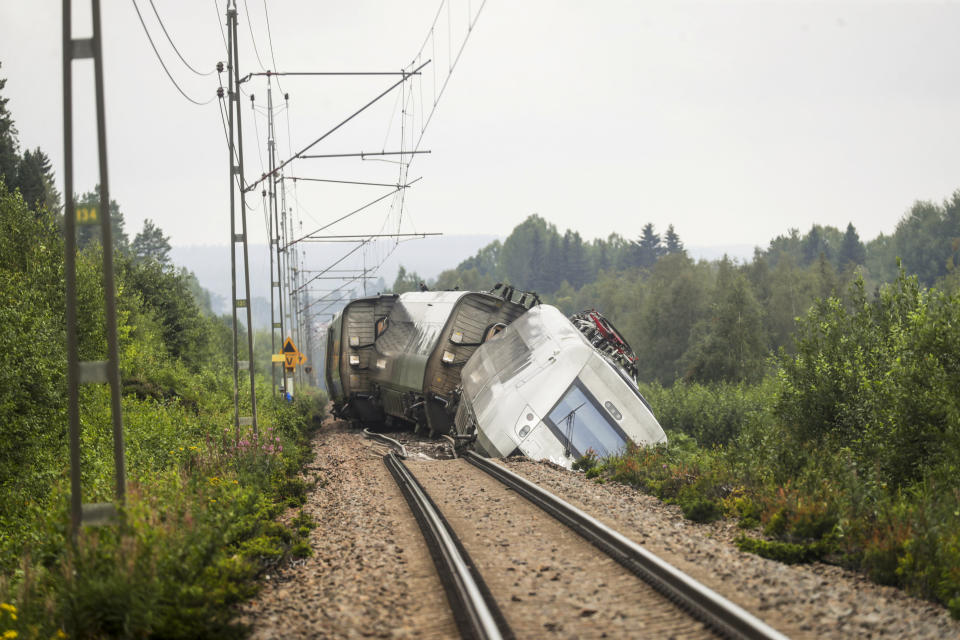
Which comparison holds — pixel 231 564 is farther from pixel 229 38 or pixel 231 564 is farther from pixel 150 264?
pixel 150 264

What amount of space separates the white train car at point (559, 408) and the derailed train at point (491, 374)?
0.09 feet

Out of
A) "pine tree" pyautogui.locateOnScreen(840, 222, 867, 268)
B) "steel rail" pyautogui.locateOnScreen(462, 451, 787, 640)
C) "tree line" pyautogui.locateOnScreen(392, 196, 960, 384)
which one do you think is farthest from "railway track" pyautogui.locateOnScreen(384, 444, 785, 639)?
"pine tree" pyautogui.locateOnScreen(840, 222, 867, 268)

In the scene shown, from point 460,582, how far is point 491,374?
13.0 m

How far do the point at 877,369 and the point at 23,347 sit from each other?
59.2ft

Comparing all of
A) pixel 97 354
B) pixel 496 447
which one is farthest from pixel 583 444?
pixel 97 354

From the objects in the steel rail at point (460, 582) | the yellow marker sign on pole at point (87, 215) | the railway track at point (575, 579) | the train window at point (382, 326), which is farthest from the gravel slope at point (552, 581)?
the train window at point (382, 326)

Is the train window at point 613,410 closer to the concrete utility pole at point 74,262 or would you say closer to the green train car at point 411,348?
the green train car at point 411,348

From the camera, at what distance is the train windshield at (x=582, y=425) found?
17844 millimetres

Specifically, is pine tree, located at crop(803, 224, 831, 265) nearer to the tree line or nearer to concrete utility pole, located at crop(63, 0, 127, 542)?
the tree line

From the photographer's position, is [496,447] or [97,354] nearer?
[496,447]

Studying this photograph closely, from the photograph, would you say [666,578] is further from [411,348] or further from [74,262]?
[411,348]

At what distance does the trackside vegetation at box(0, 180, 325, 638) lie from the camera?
6672mm

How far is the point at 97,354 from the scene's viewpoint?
28938 mm

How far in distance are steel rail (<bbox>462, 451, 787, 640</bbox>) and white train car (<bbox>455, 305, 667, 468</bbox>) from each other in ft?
19.2
